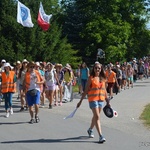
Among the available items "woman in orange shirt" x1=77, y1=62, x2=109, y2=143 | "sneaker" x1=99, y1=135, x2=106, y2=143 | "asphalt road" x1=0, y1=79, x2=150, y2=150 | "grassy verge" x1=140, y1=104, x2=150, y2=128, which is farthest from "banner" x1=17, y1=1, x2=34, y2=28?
"sneaker" x1=99, y1=135, x2=106, y2=143

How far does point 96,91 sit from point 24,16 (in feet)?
47.3

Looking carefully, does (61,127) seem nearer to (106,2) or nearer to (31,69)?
(31,69)

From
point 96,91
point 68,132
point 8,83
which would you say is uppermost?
point 8,83

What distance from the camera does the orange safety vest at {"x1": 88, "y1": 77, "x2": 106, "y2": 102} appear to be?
9594mm

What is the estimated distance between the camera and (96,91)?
9.63 meters

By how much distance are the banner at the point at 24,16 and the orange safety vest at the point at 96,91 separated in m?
13.6

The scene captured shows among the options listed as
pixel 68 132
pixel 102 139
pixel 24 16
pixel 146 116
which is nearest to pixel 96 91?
pixel 102 139

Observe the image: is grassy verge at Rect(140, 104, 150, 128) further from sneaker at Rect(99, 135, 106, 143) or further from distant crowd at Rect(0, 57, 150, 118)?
distant crowd at Rect(0, 57, 150, 118)

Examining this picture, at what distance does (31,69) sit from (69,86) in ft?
20.2

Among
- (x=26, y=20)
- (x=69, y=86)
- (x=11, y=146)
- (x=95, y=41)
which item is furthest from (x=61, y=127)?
(x=95, y=41)

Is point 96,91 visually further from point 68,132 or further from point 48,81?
point 48,81

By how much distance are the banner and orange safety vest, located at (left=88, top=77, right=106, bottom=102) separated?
44.5 feet

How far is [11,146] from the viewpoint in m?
9.09

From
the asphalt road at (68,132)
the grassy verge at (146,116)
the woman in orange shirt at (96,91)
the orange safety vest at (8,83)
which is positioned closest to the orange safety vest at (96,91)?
the woman in orange shirt at (96,91)
